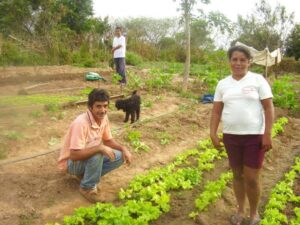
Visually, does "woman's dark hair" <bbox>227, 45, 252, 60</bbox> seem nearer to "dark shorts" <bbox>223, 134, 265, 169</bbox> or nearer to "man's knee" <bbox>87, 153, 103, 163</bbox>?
"dark shorts" <bbox>223, 134, 265, 169</bbox>

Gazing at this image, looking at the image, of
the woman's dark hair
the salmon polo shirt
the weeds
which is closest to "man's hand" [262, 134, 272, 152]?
the woman's dark hair

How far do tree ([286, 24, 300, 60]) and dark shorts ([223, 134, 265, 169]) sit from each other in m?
24.8

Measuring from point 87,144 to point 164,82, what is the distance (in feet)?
24.6

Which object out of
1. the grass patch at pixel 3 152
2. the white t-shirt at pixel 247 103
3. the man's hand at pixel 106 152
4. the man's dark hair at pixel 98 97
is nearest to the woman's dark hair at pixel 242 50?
the white t-shirt at pixel 247 103

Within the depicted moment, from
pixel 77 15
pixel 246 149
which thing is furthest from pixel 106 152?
pixel 77 15

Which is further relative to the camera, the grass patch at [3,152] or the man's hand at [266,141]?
the grass patch at [3,152]

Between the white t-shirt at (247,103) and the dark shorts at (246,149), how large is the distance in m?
0.06

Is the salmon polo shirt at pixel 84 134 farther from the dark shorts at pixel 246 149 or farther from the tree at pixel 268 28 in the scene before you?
the tree at pixel 268 28

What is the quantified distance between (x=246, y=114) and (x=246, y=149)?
12.8 inches

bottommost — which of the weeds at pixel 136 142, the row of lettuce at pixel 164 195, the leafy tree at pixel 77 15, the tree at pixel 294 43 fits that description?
the row of lettuce at pixel 164 195

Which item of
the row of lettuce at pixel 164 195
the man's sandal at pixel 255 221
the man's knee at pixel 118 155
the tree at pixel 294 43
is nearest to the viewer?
the row of lettuce at pixel 164 195

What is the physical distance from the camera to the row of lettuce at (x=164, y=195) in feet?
11.6

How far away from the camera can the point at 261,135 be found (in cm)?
329

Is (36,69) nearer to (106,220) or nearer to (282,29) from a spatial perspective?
(106,220)
